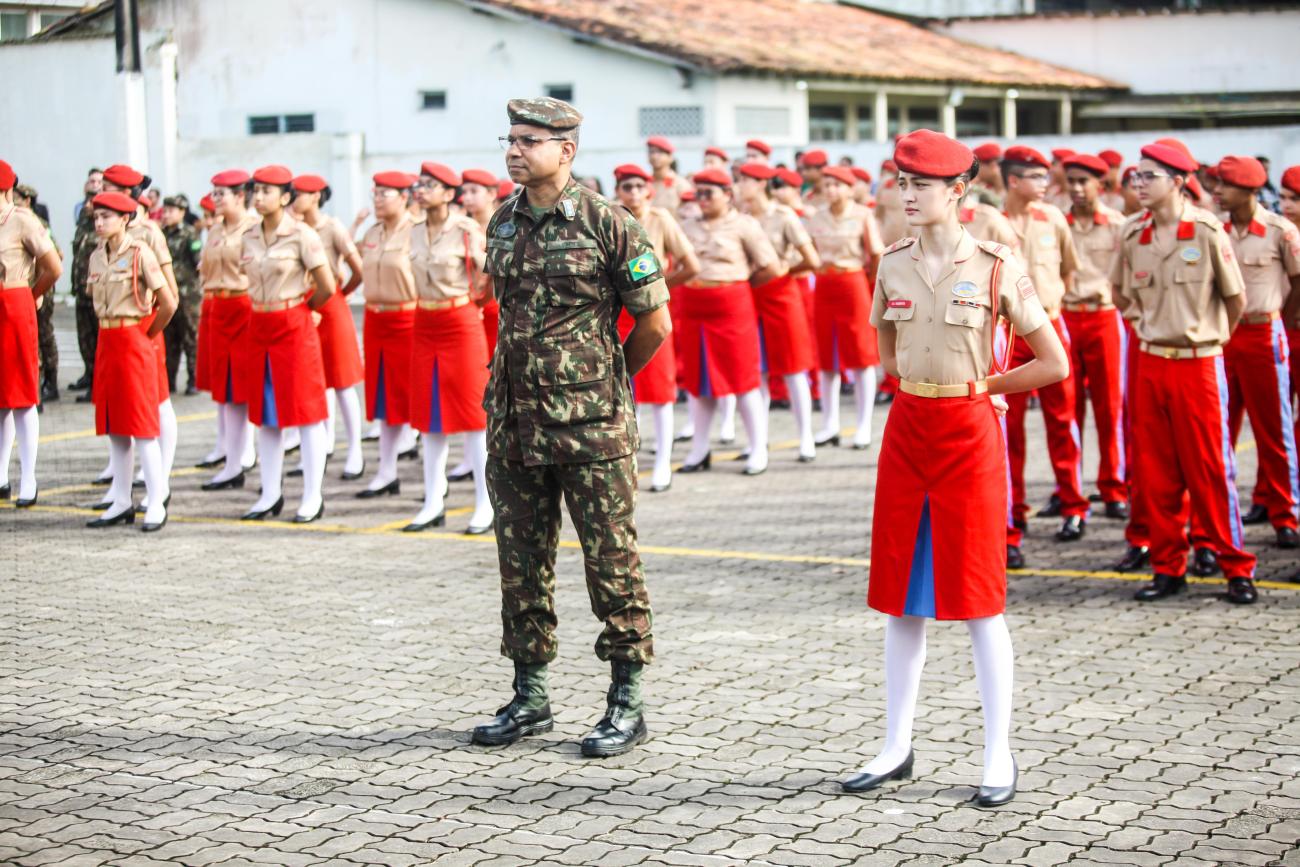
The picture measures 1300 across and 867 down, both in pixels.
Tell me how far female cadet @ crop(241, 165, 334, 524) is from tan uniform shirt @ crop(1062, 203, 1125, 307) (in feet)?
14.8

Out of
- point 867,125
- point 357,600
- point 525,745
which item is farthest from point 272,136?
point 525,745

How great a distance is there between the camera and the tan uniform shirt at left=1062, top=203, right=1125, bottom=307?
397 inches

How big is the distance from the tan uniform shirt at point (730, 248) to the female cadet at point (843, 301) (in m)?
1.33

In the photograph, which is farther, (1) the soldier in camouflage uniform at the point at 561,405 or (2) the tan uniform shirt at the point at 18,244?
(2) the tan uniform shirt at the point at 18,244

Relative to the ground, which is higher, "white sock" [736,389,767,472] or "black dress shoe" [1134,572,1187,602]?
"white sock" [736,389,767,472]

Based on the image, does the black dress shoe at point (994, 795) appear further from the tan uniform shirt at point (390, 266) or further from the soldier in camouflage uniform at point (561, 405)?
the tan uniform shirt at point (390, 266)

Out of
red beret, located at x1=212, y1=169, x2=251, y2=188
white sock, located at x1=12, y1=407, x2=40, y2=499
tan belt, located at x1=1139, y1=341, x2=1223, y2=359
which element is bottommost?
white sock, located at x1=12, y1=407, x2=40, y2=499

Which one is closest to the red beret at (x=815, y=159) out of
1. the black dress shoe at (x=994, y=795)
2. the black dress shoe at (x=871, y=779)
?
the black dress shoe at (x=871, y=779)

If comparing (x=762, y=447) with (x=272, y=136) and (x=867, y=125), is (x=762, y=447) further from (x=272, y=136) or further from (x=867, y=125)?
(x=867, y=125)

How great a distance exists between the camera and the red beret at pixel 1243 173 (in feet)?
29.2

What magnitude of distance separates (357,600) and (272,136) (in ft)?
70.1

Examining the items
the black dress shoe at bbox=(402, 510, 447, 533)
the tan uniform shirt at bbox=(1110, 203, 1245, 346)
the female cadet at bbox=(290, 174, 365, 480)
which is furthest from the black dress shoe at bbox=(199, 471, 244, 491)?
the tan uniform shirt at bbox=(1110, 203, 1245, 346)

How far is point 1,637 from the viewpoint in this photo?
7.76 m

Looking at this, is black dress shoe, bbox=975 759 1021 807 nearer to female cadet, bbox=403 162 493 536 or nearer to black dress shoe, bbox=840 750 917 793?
black dress shoe, bbox=840 750 917 793
